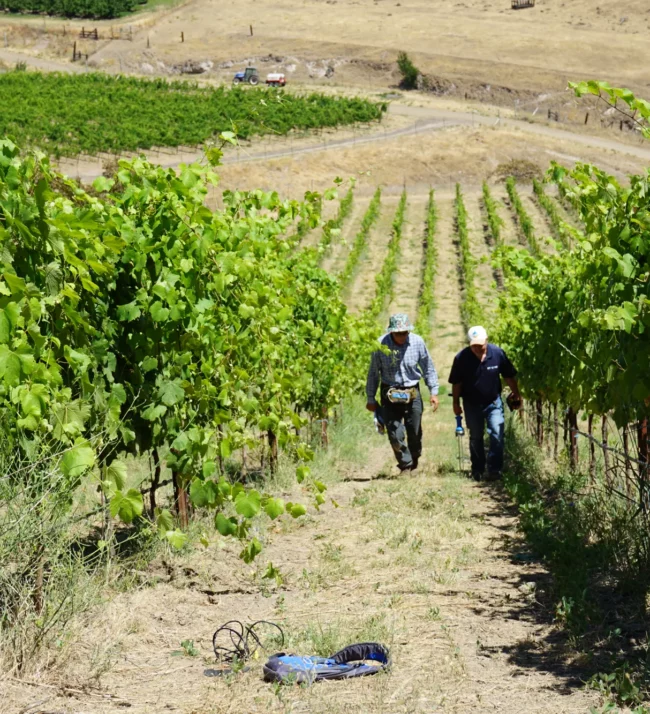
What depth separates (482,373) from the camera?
9.23 metres

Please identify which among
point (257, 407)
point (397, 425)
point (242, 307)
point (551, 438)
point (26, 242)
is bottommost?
point (551, 438)

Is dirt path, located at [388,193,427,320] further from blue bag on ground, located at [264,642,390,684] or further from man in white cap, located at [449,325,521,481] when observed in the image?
blue bag on ground, located at [264,642,390,684]

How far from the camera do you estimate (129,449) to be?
5.93 metres

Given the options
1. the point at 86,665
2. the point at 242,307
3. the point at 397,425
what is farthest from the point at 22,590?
the point at 397,425

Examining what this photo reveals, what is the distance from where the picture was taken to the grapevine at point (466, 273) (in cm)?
2733

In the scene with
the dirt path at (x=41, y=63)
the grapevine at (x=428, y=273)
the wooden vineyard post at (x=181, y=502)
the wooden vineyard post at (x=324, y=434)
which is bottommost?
the grapevine at (x=428, y=273)

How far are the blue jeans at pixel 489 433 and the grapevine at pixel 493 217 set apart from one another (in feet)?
86.2

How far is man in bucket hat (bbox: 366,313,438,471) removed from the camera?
927 cm

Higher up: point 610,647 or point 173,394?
point 173,394

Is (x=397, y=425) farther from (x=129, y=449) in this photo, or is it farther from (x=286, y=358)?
(x=129, y=449)

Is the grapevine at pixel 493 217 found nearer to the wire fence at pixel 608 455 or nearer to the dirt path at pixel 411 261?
the dirt path at pixel 411 261

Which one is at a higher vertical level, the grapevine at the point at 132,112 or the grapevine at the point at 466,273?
the grapevine at the point at 132,112

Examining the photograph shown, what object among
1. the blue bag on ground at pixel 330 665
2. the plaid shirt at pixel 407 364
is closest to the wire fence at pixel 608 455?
the plaid shirt at pixel 407 364

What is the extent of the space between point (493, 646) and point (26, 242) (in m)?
2.70
